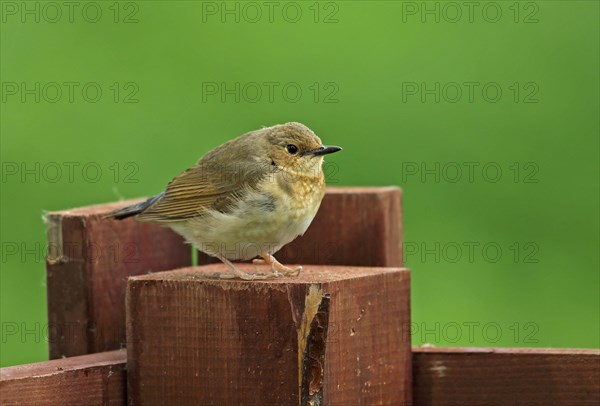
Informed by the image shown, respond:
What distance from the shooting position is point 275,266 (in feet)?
14.8

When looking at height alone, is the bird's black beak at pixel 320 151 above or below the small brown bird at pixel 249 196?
above

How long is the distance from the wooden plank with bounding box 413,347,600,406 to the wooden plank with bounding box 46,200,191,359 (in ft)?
3.59

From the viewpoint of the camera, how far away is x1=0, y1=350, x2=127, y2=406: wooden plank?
3.51 meters

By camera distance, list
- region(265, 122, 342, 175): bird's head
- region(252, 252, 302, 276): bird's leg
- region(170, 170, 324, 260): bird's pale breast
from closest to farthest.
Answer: region(252, 252, 302, 276): bird's leg < region(170, 170, 324, 260): bird's pale breast < region(265, 122, 342, 175): bird's head

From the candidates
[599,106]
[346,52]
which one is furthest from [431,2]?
[599,106]

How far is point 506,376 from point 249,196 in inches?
59.4

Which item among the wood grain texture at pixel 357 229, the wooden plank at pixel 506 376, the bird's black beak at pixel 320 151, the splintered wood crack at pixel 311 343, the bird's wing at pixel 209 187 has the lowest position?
the wooden plank at pixel 506 376

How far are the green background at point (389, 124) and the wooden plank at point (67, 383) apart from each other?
274 cm

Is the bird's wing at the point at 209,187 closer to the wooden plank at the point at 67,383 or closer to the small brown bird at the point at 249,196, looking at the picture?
the small brown bird at the point at 249,196

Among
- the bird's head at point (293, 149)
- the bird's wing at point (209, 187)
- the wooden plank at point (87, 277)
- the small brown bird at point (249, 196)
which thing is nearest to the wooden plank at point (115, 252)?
the wooden plank at point (87, 277)

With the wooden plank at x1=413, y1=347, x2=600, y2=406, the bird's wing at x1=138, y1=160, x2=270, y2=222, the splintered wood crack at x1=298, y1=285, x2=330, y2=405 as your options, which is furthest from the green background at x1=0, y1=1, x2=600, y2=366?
the splintered wood crack at x1=298, y1=285, x2=330, y2=405

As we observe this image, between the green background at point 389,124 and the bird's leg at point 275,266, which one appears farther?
the green background at point 389,124

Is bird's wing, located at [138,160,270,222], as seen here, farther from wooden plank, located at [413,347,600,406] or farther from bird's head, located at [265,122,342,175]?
wooden plank, located at [413,347,600,406]

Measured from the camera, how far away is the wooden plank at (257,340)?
11.6ft
